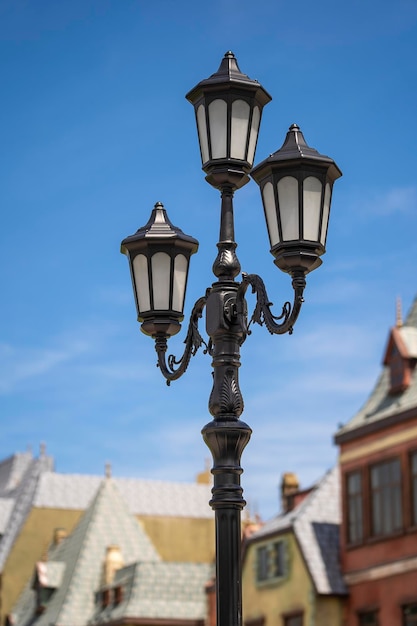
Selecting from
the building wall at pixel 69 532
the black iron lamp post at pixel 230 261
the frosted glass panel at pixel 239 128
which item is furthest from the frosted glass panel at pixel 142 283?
the building wall at pixel 69 532

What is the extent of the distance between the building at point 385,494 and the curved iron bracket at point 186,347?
22202mm

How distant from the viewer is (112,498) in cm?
5375

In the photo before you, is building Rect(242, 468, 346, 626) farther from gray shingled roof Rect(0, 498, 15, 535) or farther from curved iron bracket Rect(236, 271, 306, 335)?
curved iron bracket Rect(236, 271, 306, 335)

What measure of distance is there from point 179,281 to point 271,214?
1175mm

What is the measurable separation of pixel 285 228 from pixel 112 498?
4621 cm

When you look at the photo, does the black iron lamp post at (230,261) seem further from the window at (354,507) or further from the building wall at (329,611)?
the building wall at (329,611)

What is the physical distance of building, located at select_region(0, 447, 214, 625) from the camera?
56.2 meters

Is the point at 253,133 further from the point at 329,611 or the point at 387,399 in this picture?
the point at 329,611

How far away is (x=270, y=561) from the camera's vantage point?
119ft

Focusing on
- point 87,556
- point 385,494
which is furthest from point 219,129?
point 87,556

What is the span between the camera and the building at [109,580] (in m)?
44.4

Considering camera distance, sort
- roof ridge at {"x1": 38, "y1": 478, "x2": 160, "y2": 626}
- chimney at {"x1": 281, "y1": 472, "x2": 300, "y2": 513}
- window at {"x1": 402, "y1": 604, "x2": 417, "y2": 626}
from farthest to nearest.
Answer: roof ridge at {"x1": 38, "y1": 478, "x2": 160, "y2": 626}, chimney at {"x1": 281, "y1": 472, "x2": 300, "y2": 513}, window at {"x1": 402, "y1": 604, "x2": 417, "y2": 626}

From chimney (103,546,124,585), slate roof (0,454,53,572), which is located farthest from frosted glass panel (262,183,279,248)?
slate roof (0,454,53,572)

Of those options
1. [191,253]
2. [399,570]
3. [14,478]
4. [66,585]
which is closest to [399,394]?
[399,570]
